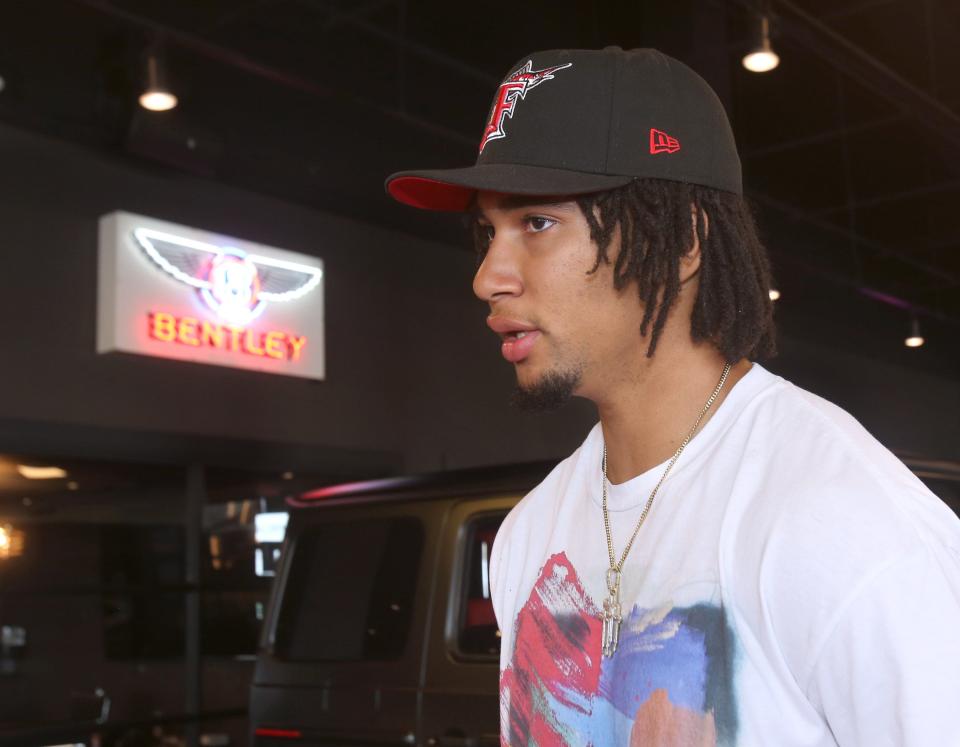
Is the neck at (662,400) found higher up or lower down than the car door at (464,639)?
higher up

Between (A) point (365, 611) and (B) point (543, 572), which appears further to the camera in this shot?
(A) point (365, 611)

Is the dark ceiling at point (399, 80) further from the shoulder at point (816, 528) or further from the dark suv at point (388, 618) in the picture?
the shoulder at point (816, 528)

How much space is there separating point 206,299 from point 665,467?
5.83m

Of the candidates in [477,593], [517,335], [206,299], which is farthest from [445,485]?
[206,299]

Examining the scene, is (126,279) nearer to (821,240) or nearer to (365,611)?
(365,611)

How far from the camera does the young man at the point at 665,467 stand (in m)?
1.10

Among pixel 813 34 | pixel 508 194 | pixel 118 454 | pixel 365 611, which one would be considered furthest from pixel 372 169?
pixel 508 194

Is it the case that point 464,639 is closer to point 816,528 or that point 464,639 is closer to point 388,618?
point 388,618

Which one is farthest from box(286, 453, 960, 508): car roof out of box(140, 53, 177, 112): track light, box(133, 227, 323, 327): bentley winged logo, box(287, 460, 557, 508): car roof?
box(133, 227, 323, 327): bentley winged logo

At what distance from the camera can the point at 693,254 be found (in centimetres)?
144

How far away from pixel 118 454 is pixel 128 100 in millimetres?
1872

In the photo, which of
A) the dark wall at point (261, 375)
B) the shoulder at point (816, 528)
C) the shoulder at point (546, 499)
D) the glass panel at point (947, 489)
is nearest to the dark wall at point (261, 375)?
the dark wall at point (261, 375)

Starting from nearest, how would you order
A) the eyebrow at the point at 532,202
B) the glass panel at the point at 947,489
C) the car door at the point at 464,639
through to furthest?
the eyebrow at the point at 532,202, the glass panel at the point at 947,489, the car door at the point at 464,639

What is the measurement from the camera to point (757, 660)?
3.75 feet
